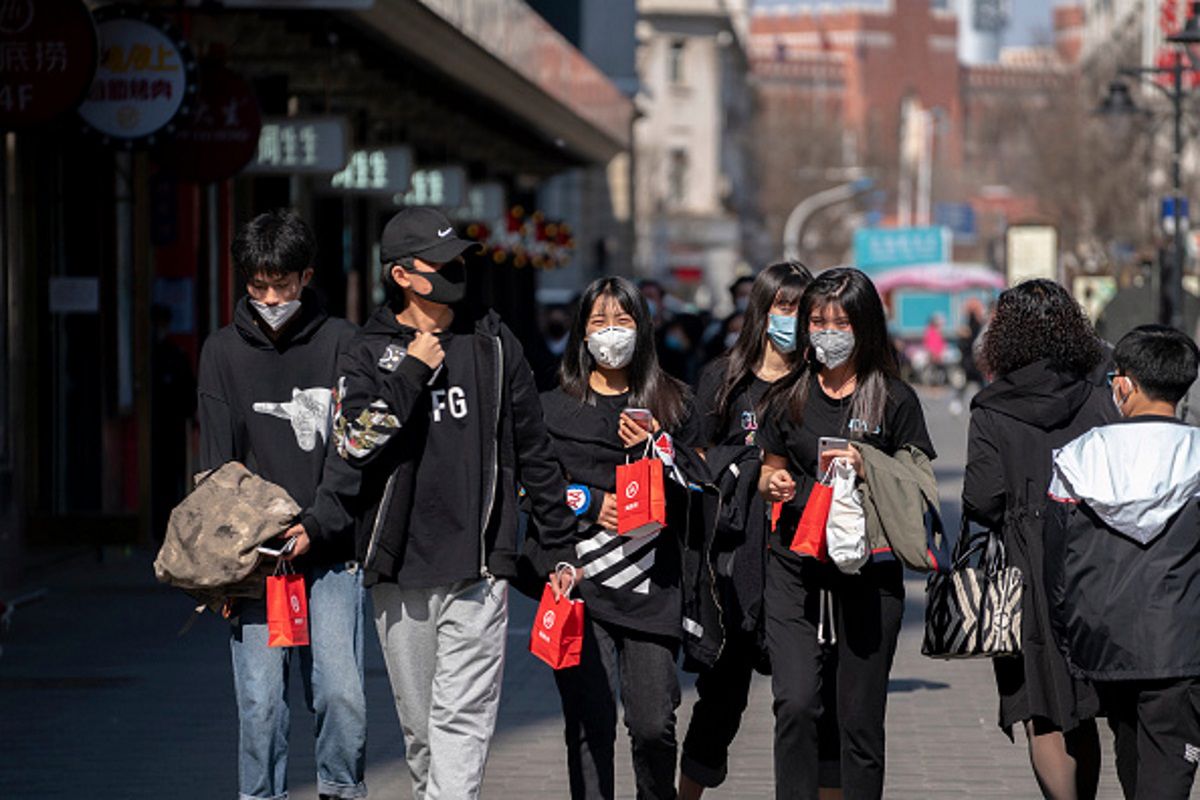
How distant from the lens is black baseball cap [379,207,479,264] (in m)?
7.09

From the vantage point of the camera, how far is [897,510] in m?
7.49

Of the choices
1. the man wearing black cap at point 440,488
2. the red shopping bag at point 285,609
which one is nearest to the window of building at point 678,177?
the red shopping bag at point 285,609

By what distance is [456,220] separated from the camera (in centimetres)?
3359

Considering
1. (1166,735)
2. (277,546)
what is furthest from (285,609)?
(1166,735)

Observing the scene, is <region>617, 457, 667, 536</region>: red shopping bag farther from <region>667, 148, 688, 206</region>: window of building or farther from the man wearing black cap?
<region>667, 148, 688, 206</region>: window of building

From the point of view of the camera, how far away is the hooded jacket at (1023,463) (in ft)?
25.1

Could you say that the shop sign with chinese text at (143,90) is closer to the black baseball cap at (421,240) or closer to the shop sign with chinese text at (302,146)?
the shop sign with chinese text at (302,146)

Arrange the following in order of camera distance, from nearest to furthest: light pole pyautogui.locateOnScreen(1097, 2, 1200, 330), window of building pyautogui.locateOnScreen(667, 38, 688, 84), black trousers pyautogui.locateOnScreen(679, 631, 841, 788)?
1. black trousers pyautogui.locateOnScreen(679, 631, 841, 788)
2. light pole pyautogui.locateOnScreen(1097, 2, 1200, 330)
3. window of building pyautogui.locateOnScreen(667, 38, 688, 84)

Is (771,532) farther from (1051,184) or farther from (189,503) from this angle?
(1051,184)

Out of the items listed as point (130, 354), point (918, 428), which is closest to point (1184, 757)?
point (918, 428)

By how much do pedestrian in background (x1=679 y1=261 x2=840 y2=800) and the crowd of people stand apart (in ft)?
0.04

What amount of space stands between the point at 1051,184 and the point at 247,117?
2025 inches

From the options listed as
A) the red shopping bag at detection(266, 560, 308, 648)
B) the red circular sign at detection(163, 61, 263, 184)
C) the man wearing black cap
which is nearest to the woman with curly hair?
the man wearing black cap

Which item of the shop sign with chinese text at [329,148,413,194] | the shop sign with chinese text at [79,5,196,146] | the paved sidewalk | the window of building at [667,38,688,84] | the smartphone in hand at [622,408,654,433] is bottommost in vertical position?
the paved sidewalk
